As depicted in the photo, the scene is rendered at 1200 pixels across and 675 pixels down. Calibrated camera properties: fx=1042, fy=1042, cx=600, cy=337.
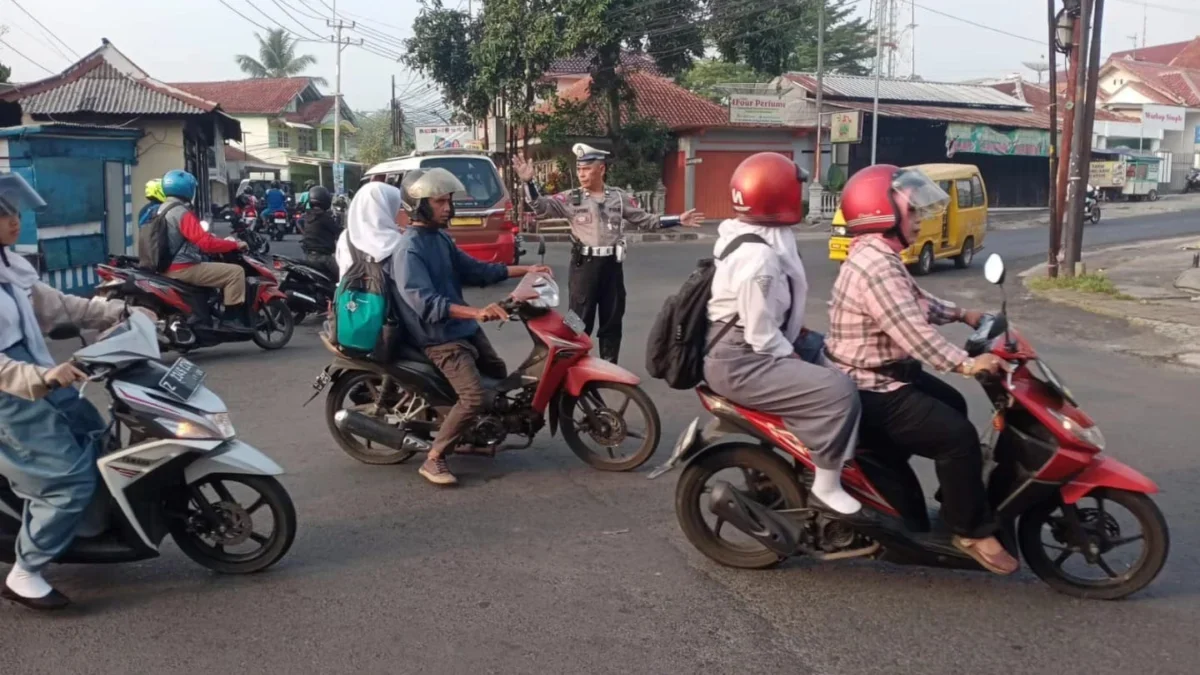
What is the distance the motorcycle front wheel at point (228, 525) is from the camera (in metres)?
4.18

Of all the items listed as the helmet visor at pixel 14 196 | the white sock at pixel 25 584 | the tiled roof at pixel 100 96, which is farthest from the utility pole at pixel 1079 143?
the tiled roof at pixel 100 96

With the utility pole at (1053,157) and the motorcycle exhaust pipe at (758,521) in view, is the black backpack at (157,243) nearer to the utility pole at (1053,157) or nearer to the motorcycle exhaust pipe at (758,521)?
the motorcycle exhaust pipe at (758,521)

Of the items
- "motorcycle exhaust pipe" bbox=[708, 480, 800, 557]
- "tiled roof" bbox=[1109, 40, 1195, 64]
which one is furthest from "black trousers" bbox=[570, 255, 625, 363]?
"tiled roof" bbox=[1109, 40, 1195, 64]

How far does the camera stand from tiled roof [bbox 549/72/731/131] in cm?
3434

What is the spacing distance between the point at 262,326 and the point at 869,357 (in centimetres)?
717

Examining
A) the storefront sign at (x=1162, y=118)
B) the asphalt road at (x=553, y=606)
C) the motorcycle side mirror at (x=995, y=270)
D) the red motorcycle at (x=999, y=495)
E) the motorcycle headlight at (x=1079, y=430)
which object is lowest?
the asphalt road at (x=553, y=606)

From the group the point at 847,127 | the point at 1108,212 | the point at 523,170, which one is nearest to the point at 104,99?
the point at 523,170

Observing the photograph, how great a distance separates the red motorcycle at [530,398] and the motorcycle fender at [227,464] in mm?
1597

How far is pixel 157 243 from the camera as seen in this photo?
8.97 m

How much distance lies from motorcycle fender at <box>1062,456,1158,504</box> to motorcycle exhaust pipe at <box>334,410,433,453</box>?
3270 millimetres

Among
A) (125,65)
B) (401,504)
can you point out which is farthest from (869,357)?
(125,65)

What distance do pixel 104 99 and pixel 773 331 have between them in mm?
22169

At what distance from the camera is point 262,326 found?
385 inches

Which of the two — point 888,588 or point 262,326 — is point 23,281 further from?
point 262,326
